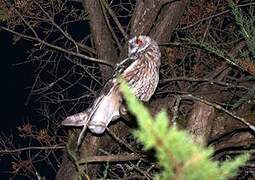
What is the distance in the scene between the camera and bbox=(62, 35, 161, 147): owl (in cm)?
357

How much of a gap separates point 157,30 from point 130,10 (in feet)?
3.23

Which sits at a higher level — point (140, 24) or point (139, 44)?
point (140, 24)

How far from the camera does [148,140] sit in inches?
31.6

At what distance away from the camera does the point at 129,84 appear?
3648 mm

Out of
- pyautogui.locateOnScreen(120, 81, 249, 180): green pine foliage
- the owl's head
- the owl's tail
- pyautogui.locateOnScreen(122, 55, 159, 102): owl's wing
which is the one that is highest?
the owl's head

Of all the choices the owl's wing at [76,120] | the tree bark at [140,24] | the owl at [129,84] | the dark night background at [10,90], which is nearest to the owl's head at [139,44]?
the owl at [129,84]

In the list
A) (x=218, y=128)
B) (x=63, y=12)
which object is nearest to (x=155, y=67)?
(x=218, y=128)

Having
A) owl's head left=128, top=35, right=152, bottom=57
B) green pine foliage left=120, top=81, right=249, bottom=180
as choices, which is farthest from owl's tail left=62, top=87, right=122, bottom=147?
green pine foliage left=120, top=81, right=249, bottom=180

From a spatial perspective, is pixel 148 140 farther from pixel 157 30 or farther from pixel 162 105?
pixel 157 30

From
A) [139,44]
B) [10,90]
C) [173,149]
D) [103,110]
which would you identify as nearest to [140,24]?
[139,44]

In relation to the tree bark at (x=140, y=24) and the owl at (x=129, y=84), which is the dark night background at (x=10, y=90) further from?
the owl at (x=129, y=84)

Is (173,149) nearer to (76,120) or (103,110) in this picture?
(76,120)

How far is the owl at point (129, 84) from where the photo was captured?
3.57 m

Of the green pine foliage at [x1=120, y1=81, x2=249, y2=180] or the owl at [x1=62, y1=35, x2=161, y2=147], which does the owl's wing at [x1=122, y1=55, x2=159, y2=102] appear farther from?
the green pine foliage at [x1=120, y1=81, x2=249, y2=180]
